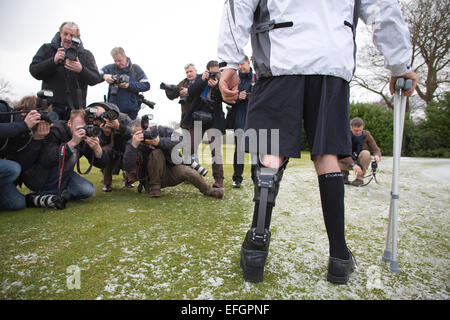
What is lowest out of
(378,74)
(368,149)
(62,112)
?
(368,149)

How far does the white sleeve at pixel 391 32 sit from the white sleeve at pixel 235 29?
2.17 feet

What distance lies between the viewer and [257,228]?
146 centimetres

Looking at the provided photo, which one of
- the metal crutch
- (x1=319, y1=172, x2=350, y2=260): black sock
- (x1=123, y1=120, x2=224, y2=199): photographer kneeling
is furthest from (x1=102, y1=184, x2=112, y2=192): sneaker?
the metal crutch

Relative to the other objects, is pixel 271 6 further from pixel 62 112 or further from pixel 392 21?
pixel 62 112

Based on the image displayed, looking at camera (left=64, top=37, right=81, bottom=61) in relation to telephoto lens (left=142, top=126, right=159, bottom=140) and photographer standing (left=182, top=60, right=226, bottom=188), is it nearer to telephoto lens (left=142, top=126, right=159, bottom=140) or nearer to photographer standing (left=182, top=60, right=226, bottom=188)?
telephoto lens (left=142, top=126, right=159, bottom=140)

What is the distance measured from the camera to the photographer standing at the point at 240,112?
4125 millimetres

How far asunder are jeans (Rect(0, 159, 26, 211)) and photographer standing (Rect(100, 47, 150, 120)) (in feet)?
5.80

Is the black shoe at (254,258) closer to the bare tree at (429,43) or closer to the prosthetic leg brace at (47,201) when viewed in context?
the prosthetic leg brace at (47,201)

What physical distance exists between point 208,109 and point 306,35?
8.88 ft

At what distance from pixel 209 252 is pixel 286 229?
768 mm

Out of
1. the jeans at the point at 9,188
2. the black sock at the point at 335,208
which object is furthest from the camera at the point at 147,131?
the black sock at the point at 335,208

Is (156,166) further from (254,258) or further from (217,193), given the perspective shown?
(254,258)
